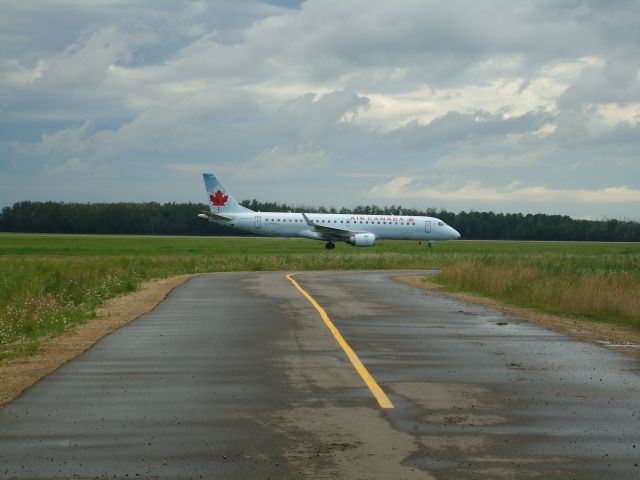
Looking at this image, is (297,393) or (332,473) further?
(297,393)

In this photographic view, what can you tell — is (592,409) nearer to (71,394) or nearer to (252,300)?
(71,394)

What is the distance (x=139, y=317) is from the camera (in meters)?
19.9

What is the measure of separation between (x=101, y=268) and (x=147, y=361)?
27074 mm

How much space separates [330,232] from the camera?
72.7m

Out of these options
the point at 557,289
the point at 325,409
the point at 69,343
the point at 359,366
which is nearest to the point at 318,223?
the point at 557,289

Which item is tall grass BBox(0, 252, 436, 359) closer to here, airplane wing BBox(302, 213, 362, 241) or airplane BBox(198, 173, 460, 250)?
airplane wing BBox(302, 213, 362, 241)

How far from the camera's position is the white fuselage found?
74188 mm

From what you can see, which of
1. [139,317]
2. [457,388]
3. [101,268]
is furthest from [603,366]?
[101,268]

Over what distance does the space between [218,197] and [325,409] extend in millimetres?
69628

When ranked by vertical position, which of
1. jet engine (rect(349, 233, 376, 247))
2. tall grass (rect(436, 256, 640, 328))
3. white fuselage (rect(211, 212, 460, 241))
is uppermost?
white fuselage (rect(211, 212, 460, 241))

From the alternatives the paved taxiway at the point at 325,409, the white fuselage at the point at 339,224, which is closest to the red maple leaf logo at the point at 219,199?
the white fuselage at the point at 339,224

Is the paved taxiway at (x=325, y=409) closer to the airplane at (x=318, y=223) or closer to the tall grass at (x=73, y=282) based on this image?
the tall grass at (x=73, y=282)

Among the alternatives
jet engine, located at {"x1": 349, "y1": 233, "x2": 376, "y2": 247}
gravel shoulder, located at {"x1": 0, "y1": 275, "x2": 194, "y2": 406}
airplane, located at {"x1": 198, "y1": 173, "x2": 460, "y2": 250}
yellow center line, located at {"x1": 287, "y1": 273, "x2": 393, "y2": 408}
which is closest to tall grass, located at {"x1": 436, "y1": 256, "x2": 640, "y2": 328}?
yellow center line, located at {"x1": 287, "y1": 273, "x2": 393, "y2": 408}

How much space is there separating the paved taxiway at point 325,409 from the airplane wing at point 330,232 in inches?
2123
